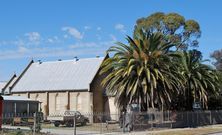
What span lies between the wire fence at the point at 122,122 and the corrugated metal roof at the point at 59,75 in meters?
7.74

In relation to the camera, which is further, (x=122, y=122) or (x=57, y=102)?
(x=57, y=102)

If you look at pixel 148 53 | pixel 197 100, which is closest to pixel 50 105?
pixel 197 100

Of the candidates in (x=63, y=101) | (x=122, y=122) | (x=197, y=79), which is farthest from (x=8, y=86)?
(x=122, y=122)

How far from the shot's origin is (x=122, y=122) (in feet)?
119

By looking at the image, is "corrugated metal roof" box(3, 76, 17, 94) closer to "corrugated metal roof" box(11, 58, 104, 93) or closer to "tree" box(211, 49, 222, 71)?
"corrugated metal roof" box(11, 58, 104, 93)

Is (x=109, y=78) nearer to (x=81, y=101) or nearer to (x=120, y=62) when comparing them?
(x=120, y=62)

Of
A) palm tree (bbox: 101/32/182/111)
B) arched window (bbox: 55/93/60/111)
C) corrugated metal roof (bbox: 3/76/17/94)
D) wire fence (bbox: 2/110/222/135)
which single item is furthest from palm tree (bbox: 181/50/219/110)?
corrugated metal roof (bbox: 3/76/17/94)

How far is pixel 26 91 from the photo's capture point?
2616 inches

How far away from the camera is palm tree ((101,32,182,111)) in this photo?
39938 mm

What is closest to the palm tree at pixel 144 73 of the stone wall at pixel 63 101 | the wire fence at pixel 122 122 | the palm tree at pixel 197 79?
the wire fence at pixel 122 122

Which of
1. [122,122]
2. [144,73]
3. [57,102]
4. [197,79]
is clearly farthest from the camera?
[57,102]

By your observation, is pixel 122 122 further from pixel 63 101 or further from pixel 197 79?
pixel 63 101

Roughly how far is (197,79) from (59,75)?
24.0 meters

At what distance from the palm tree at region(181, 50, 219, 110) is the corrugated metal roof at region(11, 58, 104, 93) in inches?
599
